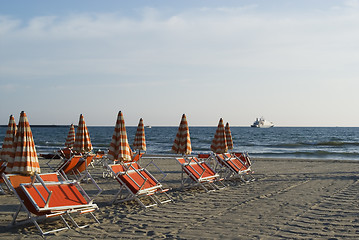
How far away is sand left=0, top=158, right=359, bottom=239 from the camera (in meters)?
5.14

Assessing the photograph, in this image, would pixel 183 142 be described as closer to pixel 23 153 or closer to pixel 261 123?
pixel 23 153

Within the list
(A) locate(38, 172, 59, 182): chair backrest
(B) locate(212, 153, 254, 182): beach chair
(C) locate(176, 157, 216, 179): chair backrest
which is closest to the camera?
(A) locate(38, 172, 59, 182): chair backrest

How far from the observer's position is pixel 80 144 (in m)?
11.1

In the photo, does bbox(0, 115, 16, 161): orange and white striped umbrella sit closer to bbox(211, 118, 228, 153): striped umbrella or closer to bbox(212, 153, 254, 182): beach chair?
bbox(212, 153, 254, 182): beach chair

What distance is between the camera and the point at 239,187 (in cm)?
948

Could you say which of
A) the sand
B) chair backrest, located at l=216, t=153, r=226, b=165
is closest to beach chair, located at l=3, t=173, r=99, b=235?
the sand

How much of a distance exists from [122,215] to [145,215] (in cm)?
37

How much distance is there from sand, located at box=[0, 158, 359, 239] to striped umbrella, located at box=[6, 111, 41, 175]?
0.84 metres

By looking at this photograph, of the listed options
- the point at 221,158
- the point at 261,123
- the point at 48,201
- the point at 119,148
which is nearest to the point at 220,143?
the point at 221,158

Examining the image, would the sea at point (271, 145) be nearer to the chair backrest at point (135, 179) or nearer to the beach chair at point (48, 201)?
the chair backrest at point (135, 179)

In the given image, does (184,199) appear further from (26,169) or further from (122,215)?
(26,169)

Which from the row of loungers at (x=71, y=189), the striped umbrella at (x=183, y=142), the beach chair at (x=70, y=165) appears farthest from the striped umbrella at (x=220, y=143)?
the beach chair at (x=70, y=165)

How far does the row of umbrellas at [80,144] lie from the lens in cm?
518

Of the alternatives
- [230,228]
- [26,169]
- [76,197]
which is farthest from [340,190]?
[26,169]
